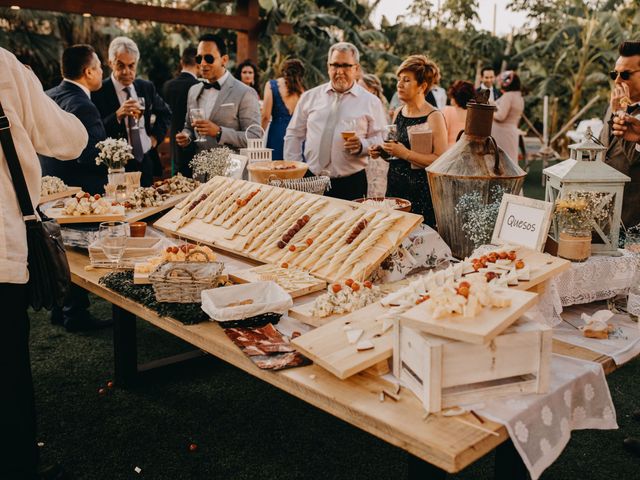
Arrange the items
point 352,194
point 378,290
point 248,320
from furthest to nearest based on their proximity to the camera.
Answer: point 352,194, point 378,290, point 248,320

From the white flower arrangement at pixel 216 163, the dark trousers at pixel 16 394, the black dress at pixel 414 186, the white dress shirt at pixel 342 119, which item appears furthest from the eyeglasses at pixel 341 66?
the dark trousers at pixel 16 394

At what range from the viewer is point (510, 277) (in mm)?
1967

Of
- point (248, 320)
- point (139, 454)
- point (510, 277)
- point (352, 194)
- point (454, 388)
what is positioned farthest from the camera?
point (352, 194)

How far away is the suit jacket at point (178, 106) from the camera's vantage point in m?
5.77

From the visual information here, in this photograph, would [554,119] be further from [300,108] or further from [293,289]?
[293,289]

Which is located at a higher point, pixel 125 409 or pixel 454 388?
pixel 454 388

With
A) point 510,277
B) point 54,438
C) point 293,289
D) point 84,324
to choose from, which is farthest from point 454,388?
point 84,324

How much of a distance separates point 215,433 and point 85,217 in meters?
1.36

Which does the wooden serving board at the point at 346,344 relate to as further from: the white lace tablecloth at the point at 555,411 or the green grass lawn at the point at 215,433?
the green grass lawn at the point at 215,433

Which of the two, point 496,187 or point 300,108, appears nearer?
point 496,187

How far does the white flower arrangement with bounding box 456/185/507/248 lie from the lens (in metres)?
2.49

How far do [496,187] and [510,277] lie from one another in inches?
26.0

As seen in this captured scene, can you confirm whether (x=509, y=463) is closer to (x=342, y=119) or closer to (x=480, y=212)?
(x=480, y=212)

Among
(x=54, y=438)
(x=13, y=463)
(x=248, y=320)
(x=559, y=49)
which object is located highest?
(x=559, y=49)
